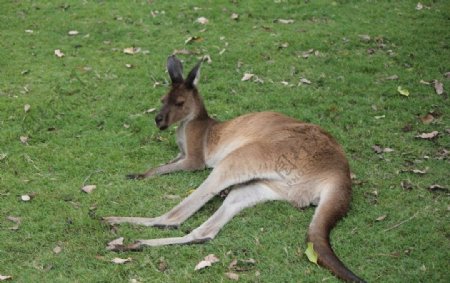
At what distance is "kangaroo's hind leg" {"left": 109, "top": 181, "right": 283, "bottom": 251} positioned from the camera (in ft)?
16.3

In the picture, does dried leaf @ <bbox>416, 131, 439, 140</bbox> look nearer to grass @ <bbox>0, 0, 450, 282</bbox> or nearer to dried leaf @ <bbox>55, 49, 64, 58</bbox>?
grass @ <bbox>0, 0, 450, 282</bbox>

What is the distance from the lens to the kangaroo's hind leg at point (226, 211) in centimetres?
496

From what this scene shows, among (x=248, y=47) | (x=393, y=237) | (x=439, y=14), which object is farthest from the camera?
(x=439, y=14)

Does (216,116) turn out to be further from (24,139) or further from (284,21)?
(284,21)

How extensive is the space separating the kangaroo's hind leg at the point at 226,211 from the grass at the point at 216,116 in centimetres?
8

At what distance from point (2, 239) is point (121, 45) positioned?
519 centimetres

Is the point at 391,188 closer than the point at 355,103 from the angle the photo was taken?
Yes

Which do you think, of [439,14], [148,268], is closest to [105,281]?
[148,268]

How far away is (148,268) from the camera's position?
4664 millimetres

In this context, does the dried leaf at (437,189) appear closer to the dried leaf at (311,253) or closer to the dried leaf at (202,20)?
the dried leaf at (311,253)

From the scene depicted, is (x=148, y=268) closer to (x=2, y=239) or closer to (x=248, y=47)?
(x=2, y=239)

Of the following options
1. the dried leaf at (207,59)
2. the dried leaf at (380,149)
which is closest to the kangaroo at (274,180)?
the dried leaf at (380,149)

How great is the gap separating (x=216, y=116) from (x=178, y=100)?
1.21 m

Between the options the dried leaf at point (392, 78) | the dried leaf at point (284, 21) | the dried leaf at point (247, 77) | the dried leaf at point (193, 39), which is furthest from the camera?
the dried leaf at point (284, 21)
